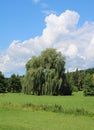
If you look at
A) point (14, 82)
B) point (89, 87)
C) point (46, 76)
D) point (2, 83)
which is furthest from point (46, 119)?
point (14, 82)

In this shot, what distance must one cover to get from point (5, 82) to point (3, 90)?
4294mm

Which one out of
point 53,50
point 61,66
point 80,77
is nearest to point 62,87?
point 61,66

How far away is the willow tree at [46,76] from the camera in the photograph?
67019 millimetres

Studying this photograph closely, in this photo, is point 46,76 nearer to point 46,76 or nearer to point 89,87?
point 46,76

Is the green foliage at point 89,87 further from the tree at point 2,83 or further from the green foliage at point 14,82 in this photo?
the green foliage at point 14,82

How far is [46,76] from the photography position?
222ft

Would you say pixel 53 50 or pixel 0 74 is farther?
pixel 0 74

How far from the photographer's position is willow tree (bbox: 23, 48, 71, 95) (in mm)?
67019

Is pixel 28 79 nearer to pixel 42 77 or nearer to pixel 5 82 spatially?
pixel 42 77

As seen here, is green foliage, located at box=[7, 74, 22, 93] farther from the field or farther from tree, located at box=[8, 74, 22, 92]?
the field

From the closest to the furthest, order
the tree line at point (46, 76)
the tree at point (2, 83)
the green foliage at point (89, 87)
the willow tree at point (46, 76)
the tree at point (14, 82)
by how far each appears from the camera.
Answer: the willow tree at point (46, 76)
the tree line at point (46, 76)
the green foliage at point (89, 87)
the tree at point (2, 83)
the tree at point (14, 82)

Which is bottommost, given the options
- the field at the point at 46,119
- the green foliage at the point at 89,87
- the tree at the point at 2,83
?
the field at the point at 46,119

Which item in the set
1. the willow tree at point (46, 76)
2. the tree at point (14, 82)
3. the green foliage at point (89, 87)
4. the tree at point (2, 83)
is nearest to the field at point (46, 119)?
the willow tree at point (46, 76)

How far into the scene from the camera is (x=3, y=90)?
10231 centimetres
